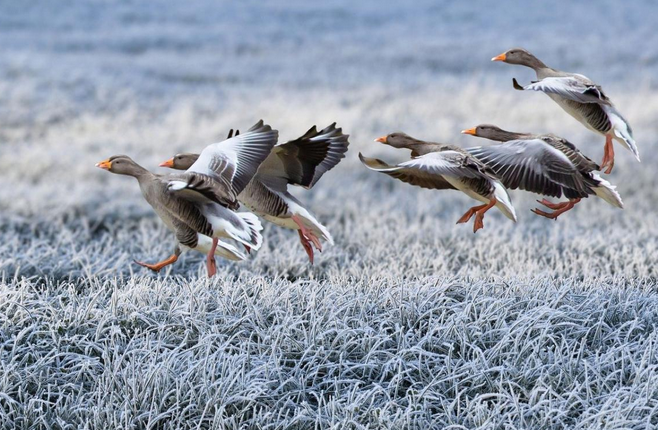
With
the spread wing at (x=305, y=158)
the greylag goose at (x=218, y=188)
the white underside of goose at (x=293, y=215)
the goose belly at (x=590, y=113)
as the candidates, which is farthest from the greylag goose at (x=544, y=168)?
the greylag goose at (x=218, y=188)

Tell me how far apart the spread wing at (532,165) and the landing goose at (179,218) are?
76 cm

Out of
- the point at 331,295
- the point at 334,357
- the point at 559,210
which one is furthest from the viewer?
the point at 331,295

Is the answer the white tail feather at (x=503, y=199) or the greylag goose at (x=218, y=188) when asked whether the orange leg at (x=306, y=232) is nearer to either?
the greylag goose at (x=218, y=188)

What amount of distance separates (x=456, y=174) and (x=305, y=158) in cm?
56

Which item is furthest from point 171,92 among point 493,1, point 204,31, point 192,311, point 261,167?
point 493,1

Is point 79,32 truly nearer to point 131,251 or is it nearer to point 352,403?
point 131,251

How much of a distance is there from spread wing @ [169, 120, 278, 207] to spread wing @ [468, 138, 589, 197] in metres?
0.64

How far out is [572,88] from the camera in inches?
91.2

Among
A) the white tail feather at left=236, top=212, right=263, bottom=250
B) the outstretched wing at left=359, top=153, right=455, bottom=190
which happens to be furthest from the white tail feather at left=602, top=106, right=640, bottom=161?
the white tail feather at left=236, top=212, right=263, bottom=250

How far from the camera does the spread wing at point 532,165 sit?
92.8 inches

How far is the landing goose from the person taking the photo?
248 cm

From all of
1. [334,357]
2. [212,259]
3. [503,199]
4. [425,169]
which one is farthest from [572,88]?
[334,357]

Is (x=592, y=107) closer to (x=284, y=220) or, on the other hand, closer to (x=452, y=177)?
(x=452, y=177)

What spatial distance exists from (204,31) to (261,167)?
20.7 m
